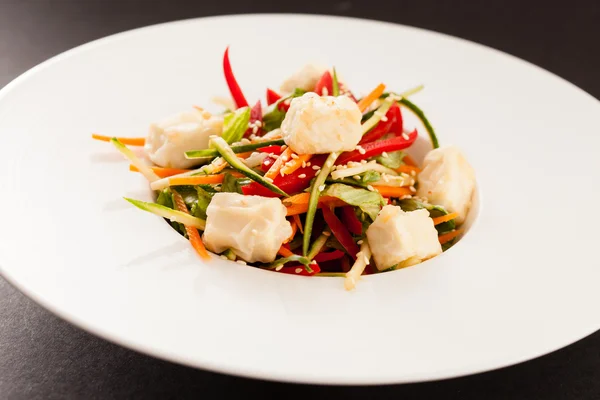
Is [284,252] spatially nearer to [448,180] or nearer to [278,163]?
[278,163]

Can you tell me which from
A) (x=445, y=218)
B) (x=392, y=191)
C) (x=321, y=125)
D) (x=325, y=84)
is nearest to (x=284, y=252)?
Result: (x=321, y=125)

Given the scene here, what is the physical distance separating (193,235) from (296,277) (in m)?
0.47

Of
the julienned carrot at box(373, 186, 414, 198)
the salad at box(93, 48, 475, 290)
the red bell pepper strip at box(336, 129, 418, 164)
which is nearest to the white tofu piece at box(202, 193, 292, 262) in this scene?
the salad at box(93, 48, 475, 290)

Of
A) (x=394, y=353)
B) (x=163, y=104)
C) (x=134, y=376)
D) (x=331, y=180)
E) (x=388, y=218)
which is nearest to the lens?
(x=394, y=353)

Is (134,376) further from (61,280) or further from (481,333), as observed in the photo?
(481,333)

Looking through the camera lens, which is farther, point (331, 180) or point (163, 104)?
point (163, 104)

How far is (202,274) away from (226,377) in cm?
38

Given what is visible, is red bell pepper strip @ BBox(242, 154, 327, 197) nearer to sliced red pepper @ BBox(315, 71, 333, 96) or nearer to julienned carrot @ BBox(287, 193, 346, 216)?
julienned carrot @ BBox(287, 193, 346, 216)

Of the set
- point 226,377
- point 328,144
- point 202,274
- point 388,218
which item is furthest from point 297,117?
point 226,377

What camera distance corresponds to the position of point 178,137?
125 inches

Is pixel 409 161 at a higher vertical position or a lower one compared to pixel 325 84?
lower

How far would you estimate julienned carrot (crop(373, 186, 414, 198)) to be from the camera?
316 cm

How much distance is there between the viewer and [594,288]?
2.60 meters

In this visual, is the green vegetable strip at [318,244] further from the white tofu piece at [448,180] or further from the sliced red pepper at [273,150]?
the white tofu piece at [448,180]
